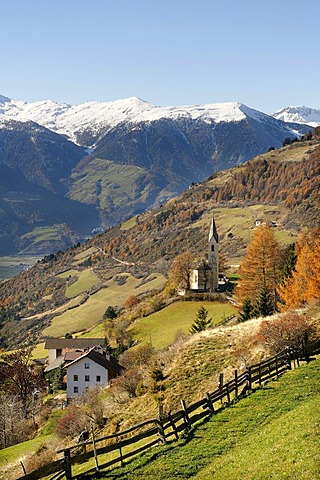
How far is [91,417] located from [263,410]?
14.9 meters

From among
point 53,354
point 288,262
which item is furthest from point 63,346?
point 288,262

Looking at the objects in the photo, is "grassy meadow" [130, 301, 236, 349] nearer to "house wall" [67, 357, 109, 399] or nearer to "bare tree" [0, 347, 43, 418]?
"house wall" [67, 357, 109, 399]

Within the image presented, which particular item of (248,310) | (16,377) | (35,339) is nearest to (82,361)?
(16,377)

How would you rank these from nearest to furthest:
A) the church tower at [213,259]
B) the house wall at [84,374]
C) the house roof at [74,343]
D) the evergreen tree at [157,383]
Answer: the evergreen tree at [157,383] < the house wall at [84,374] < the house roof at [74,343] < the church tower at [213,259]

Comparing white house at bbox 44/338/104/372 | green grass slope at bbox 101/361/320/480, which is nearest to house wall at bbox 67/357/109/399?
white house at bbox 44/338/104/372

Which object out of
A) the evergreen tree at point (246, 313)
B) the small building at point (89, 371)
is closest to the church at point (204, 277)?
the small building at point (89, 371)

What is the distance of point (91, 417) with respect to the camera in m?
36.6

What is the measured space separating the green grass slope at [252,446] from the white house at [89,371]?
47.4 meters

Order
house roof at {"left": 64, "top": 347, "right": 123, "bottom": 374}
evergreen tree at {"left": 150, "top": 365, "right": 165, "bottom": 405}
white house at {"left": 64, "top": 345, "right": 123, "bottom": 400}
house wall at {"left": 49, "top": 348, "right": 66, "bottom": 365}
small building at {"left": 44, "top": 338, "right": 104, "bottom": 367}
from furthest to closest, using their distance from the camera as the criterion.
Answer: house wall at {"left": 49, "top": 348, "right": 66, "bottom": 365} < small building at {"left": 44, "top": 338, "right": 104, "bottom": 367} < house roof at {"left": 64, "top": 347, "right": 123, "bottom": 374} < white house at {"left": 64, "top": 345, "right": 123, "bottom": 400} < evergreen tree at {"left": 150, "top": 365, "right": 165, "bottom": 405}

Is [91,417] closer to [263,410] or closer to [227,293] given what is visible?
[263,410]

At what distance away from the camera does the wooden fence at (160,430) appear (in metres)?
20.6

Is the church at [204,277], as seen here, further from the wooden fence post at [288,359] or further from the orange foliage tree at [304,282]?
the wooden fence post at [288,359]

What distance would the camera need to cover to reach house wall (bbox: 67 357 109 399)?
237 ft

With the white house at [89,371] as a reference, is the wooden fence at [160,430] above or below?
above
